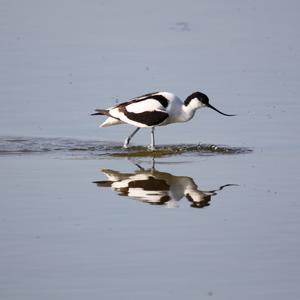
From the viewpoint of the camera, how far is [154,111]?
15.1 metres

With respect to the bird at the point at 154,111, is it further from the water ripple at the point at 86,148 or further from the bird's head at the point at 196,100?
the water ripple at the point at 86,148

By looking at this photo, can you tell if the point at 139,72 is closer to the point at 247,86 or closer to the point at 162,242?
the point at 247,86

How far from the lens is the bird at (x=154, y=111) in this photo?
15031 millimetres

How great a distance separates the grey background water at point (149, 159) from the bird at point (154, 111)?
32 centimetres

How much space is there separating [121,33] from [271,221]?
496 inches

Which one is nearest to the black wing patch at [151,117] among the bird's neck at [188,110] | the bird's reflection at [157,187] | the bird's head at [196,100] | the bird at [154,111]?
the bird at [154,111]

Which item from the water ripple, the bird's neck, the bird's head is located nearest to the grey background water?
the water ripple

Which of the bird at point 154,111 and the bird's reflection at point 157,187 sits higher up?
the bird at point 154,111

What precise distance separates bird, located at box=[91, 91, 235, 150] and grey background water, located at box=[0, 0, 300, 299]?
324mm

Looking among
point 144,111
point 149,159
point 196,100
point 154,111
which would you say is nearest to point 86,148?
point 149,159

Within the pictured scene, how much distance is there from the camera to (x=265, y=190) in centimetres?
1210

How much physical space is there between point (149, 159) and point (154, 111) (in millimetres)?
958

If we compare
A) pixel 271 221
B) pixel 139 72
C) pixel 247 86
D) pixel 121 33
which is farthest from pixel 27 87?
pixel 271 221

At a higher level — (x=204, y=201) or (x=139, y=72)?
(x=139, y=72)
